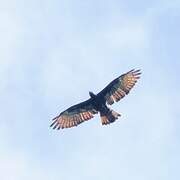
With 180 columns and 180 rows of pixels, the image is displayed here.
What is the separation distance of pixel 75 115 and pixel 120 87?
10.9ft

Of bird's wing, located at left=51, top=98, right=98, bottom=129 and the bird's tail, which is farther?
bird's wing, located at left=51, top=98, right=98, bottom=129

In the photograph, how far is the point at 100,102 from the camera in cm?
5616

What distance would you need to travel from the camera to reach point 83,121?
57250mm

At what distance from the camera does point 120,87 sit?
5644 centimetres

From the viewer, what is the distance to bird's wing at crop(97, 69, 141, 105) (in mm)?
56156

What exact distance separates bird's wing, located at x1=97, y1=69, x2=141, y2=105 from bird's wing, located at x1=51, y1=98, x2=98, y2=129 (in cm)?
105

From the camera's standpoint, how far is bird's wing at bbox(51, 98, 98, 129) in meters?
56.9

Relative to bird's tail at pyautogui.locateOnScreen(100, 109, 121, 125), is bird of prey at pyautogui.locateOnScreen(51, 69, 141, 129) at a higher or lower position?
higher

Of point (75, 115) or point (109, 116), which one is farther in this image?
point (75, 115)

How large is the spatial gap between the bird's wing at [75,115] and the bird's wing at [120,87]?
1048mm

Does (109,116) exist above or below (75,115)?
below

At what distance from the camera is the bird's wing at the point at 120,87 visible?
56156mm

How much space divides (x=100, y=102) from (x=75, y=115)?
6.98ft

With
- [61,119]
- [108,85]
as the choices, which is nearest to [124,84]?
[108,85]
